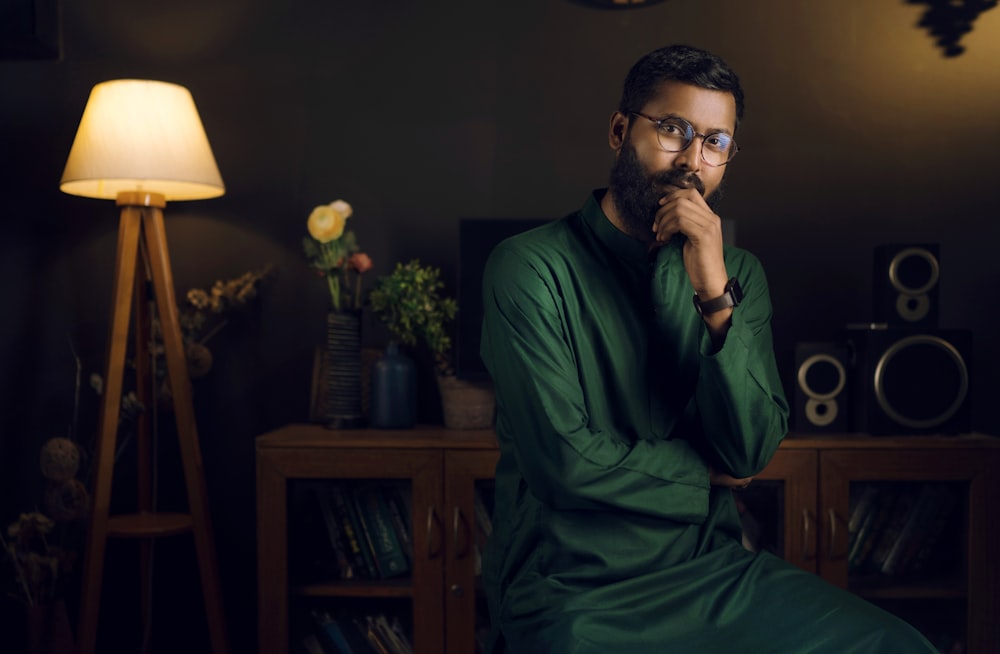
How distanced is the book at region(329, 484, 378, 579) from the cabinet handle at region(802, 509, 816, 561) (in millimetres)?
1065

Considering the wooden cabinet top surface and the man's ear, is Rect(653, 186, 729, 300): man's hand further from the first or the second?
the wooden cabinet top surface

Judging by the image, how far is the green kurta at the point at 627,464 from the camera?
136 cm

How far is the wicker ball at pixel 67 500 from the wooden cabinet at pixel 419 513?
1.84 ft

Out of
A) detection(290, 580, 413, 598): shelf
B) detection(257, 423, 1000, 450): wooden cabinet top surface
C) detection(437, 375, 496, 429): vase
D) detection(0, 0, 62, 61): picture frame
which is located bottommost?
detection(290, 580, 413, 598): shelf

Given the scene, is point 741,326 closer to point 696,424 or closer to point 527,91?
point 696,424

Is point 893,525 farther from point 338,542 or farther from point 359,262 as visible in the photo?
point 359,262

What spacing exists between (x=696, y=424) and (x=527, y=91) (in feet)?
4.66

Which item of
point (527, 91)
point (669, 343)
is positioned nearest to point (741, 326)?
point (669, 343)

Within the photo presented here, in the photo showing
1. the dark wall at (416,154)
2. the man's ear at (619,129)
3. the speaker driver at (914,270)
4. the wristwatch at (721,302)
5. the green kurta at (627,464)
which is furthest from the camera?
the dark wall at (416,154)

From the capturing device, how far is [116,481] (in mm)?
2674

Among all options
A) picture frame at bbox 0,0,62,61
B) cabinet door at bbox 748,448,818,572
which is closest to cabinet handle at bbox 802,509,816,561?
cabinet door at bbox 748,448,818,572

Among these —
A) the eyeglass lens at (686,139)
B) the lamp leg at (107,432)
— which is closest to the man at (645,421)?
the eyeglass lens at (686,139)

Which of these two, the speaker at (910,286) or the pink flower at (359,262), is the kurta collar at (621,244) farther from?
the speaker at (910,286)

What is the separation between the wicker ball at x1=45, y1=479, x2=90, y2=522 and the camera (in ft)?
7.70
